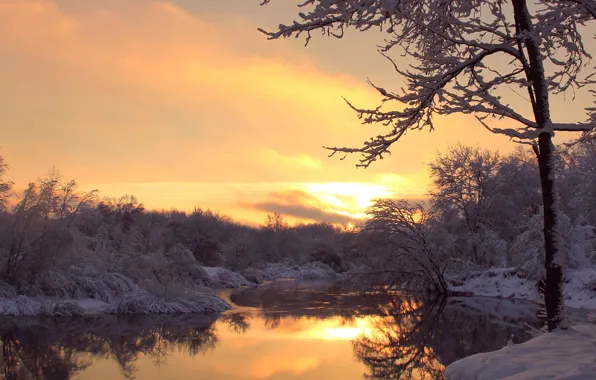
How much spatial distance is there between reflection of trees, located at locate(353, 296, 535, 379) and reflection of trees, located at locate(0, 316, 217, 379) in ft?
14.1

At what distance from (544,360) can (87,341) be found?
1086 centimetres

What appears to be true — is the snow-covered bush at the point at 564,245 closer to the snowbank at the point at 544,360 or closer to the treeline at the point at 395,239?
the treeline at the point at 395,239

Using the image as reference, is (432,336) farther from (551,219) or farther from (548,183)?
(548,183)

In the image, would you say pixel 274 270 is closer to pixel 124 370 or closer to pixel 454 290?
pixel 454 290

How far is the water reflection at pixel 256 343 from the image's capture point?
33.2 feet

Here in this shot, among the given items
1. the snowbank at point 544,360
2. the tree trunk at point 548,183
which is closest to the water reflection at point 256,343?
the snowbank at point 544,360

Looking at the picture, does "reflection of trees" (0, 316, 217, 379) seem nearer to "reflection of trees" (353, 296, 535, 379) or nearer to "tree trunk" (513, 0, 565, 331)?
"reflection of trees" (353, 296, 535, 379)

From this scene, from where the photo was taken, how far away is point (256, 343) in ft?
44.1

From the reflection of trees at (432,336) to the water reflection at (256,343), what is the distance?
0.08 feet

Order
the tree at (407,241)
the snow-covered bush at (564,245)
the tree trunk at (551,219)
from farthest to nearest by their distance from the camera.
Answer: the tree at (407,241) → the snow-covered bush at (564,245) → the tree trunk at (551,219)

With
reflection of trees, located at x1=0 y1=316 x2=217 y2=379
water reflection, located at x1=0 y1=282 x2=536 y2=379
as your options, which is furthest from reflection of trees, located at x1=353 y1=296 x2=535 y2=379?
reflection of trees, located at x1=0 y1=316 x2=217 y2=379

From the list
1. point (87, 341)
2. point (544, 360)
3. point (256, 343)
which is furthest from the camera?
point (256, 343)

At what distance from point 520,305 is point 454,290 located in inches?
336

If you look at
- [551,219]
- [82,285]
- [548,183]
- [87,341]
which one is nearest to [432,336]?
[551,219]
